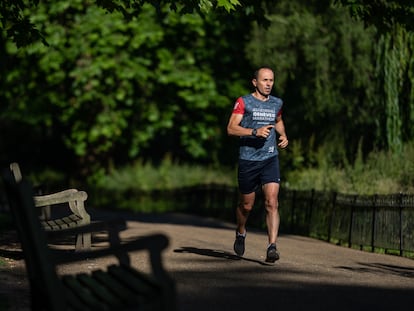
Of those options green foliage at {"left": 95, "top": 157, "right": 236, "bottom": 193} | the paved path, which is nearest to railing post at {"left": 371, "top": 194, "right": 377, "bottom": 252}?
the paved path

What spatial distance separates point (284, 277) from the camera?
9.30 metres

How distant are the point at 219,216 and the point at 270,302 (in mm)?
13792

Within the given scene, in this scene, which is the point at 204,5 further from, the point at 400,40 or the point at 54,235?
the point at 400,40

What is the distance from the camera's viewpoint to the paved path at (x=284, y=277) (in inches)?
308

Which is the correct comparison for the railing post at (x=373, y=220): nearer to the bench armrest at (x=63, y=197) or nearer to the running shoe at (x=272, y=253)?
the running shoe at (x=272, y=253)

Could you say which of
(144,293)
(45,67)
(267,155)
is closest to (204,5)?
(267,155)

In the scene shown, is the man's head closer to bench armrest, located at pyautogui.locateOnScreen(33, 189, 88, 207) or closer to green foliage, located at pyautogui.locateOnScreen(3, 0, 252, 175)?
bench armrest, located at pyautogui.locateOnScreen(33, 189, 88, 207)

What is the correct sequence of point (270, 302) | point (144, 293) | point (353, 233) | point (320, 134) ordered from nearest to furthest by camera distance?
point (144, 293) → point (270, 302) → point (353, 233) → point (320, 134)

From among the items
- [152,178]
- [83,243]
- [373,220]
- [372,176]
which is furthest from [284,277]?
[152,178]

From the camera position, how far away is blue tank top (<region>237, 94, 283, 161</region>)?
10.1 metres

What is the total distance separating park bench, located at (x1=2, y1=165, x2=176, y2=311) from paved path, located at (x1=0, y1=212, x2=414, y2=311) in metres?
1.67

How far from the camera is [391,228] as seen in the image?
13.2 meters

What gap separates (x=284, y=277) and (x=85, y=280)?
3645mm

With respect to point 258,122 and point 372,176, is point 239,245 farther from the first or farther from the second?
point 372,176
